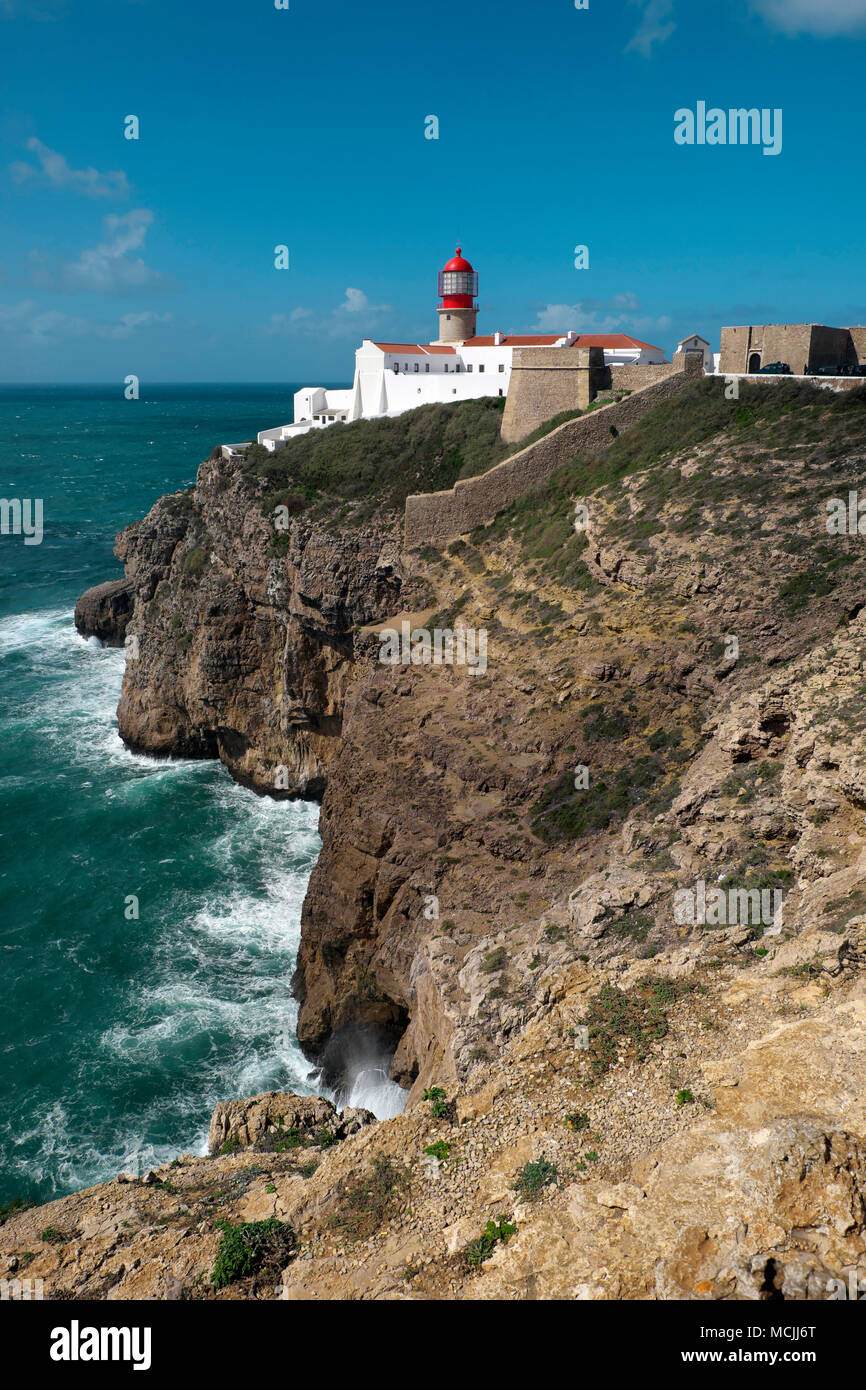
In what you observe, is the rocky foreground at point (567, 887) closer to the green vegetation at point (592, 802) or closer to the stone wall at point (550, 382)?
the green vegetation at point (592, 802)

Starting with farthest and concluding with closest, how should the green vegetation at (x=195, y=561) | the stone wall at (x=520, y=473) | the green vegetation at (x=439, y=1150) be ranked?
the green vegetation at (x=195, y=561) → the stone wall at (x=520, y=473) → the green vegetation at (x=439, y=1150)

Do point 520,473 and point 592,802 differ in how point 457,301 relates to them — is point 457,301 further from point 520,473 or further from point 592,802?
point 592,802

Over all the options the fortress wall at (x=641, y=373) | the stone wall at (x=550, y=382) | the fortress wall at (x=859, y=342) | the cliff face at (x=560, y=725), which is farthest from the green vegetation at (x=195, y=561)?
the fortress wall at (x=859, y=342)

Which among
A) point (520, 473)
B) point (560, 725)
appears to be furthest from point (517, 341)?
point (560, 725)

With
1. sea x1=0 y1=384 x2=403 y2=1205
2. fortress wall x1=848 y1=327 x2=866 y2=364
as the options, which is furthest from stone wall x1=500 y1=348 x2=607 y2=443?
sea x1=0 y1=384 x2=403 y2=1205

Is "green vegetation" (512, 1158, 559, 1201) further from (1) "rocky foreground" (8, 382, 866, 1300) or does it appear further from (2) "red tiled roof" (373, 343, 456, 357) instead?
(2) "red tiled roof" (373, 343, 456, 357)
